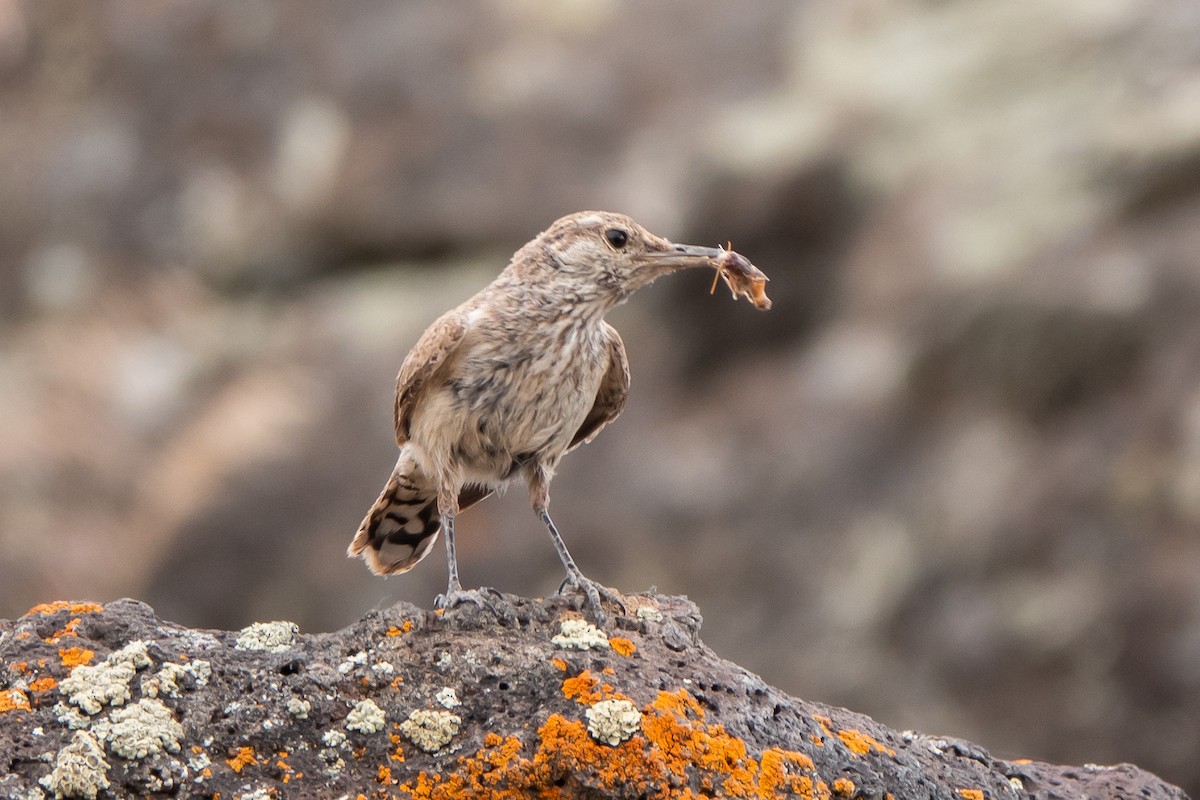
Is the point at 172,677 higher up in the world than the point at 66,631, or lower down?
lower down

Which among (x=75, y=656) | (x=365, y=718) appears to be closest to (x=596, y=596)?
(x=365, y=718)

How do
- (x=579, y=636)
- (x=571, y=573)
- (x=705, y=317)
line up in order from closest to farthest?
(x=579, y=636)
(x=571, y=573)
(x=705, y=317)

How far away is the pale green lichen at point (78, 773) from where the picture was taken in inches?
161

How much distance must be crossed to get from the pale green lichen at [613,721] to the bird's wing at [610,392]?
2106mm

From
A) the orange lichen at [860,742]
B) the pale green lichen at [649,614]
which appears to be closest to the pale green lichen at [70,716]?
the pale green lichen at [649,614]

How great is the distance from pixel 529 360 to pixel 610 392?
2.59ft

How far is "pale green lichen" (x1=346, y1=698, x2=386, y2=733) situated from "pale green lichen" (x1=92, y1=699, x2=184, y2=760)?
0.51 m

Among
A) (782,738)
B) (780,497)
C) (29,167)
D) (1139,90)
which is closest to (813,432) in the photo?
(780,497)

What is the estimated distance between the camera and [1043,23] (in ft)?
45.1

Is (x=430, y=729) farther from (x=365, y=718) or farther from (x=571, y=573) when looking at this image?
(x=571, y=573)

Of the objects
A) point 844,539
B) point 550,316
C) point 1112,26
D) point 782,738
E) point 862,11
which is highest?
point 862,11

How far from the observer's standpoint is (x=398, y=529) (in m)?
6.57

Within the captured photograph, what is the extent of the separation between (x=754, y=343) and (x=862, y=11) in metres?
3.90

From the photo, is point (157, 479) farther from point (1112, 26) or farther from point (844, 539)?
point (1112, 26)
